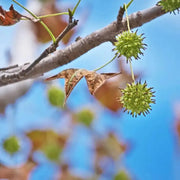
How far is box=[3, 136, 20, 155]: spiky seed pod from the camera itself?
164 cm

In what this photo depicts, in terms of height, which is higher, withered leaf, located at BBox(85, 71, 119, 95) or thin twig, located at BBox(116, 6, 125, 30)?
thin twig, located at BBox(116, 6, 125, 30)

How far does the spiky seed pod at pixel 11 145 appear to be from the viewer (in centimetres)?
164

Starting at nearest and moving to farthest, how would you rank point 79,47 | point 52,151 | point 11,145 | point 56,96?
→ 1. point 79,47
2. point 11,145
3. point 56,96
4. point 52,151

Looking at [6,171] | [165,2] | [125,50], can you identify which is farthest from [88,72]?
[6,171]

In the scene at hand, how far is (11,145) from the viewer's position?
1.64 metres

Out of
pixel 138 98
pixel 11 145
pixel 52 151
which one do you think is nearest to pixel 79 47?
pixel 138 98

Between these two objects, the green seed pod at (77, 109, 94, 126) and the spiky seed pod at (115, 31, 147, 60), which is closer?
the spiky seed pod at (115, 31, 147, 60)

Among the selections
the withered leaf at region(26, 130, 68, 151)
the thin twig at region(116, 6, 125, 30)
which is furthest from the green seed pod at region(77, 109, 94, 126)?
the thin twig at region(116, 6, 125, 30)

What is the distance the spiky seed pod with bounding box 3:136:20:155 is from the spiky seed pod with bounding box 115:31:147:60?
3.43 feet

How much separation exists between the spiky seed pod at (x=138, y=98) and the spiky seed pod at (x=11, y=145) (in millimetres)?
1019

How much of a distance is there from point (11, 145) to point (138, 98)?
41.1 inches

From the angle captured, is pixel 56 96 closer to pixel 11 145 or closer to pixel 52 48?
pixel 11 145

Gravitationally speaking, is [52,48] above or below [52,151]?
below

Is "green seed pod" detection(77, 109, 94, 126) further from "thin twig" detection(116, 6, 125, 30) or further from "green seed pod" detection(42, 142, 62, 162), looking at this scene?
"thin twig" detection(116, 6, 125, 30)
